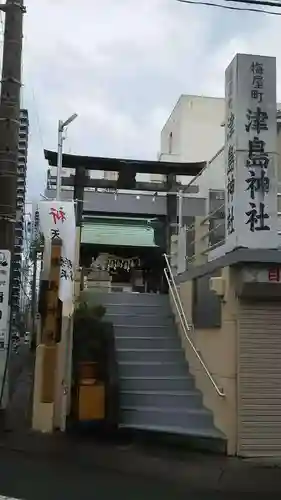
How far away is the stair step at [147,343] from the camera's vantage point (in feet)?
37.4

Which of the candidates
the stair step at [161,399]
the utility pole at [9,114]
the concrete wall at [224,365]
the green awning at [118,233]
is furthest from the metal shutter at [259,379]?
the green awning at [118,233]

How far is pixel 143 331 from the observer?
1191 cm

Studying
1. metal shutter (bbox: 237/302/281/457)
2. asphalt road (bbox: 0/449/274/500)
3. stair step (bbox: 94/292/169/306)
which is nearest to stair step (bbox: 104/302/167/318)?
stair step (bbox: 94/292/169/306)

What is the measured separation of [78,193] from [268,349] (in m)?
11.8

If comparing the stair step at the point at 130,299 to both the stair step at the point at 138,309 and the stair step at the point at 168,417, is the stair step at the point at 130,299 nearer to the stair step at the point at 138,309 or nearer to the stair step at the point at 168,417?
the stair step at the point at 138,309

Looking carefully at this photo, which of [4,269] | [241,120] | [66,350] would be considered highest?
[241,120]

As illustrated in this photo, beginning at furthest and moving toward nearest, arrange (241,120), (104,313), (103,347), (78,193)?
(78,193) < (104,313) < (103,347) < (241,120)

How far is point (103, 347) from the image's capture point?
1038 centimetres

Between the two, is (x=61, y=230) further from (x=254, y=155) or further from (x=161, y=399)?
(x=254, y=155)

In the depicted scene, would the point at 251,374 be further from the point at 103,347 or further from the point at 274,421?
the point at 103,347

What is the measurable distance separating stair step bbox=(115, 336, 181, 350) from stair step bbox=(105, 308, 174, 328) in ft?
1.97

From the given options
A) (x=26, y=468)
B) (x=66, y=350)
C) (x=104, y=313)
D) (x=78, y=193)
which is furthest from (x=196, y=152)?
(x=26, y=468)

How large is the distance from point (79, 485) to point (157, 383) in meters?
3.96

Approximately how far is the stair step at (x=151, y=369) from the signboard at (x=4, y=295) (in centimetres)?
222
